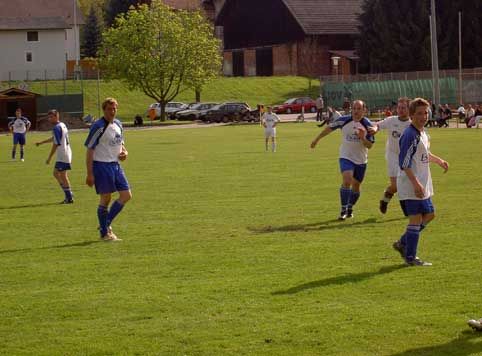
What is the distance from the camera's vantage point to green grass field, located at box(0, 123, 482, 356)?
793cm

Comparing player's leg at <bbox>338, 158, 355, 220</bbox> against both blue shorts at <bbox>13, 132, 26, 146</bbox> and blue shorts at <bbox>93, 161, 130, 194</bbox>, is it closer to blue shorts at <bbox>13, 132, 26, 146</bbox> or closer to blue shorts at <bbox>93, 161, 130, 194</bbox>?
blue shorts at <bbox>93, 161, 130, 194</bbox>

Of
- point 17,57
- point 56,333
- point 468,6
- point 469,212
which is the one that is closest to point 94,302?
point 56,333

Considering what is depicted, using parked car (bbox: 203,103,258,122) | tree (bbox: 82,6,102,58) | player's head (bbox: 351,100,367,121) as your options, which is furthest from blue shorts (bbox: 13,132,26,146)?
tree (bbox: 82,6,102,58)

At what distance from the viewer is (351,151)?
15648 mm

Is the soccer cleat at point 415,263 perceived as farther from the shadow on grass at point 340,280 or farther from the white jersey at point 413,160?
the white jersey at point 413,160

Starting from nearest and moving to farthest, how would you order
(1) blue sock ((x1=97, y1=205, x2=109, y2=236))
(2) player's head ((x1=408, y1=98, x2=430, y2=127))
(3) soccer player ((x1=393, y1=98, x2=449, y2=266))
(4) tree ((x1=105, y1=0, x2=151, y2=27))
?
(2) player's head ((x1=408, y1=98, x2=430, y2=127)) < (3) soccer player ((x1=393, y1=98, x2=449, y2=266)) < (1) blue sock ((x1=97, y1=205, x2=109, y2=236)) < (4) tree ((x1=105, y1=0, x2=151, y2=27))

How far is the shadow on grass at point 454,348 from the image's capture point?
7379 mm

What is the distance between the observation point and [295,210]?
16.7 meters

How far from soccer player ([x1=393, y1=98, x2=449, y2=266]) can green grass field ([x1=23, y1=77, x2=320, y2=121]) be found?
6571 centimetres

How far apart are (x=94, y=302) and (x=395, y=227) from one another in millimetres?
5970

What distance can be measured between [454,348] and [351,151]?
834 centimetres

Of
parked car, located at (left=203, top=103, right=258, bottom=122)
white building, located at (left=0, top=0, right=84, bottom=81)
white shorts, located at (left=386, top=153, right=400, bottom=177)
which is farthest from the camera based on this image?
white building, located at (left=0, top=0, right=84, bottom=81)

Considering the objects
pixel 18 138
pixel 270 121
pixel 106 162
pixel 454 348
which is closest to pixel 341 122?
pixel 106 162

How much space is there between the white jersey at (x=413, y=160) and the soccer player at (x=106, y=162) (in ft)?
14.2
